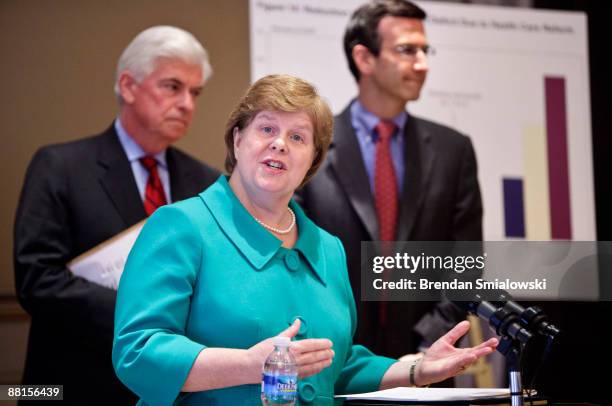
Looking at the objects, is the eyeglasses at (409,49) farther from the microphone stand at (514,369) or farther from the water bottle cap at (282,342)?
the water bottle cap at (282,342)

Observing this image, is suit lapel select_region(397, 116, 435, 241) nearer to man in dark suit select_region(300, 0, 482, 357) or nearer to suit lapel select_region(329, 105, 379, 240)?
man in dark suit select_region(300, 0, 482, 357)

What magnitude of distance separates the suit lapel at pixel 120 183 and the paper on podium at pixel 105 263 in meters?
0.20

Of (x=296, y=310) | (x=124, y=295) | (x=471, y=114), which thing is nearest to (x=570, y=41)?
(x=471, y=114)

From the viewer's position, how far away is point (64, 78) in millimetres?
4016

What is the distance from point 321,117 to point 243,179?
275 millimetres

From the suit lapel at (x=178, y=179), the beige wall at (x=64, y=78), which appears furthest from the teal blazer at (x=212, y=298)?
the beige wall at (x=64, y=78)

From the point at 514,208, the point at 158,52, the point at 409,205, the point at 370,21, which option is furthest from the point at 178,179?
the point at 514,208

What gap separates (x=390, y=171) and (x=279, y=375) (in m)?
2.56

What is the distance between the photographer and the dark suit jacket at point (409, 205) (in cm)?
397

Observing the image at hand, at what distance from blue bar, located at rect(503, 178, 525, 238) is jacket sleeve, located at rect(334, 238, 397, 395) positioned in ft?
7.86

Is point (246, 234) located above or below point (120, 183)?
below

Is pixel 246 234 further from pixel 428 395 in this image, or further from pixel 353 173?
pixel 353 173

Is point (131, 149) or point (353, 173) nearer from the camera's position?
point (131, 149)

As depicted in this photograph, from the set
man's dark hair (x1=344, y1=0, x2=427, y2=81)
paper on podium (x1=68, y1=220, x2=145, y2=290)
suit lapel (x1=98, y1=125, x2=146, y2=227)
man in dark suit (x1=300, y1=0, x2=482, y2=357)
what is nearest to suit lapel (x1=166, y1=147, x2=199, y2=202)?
suit lapel (x1=98, y1=125, x2=146, y2=227)
